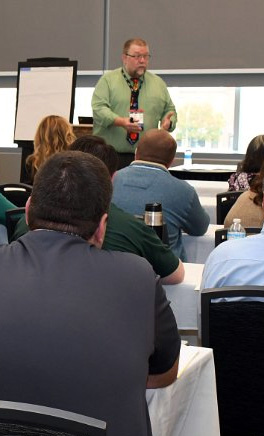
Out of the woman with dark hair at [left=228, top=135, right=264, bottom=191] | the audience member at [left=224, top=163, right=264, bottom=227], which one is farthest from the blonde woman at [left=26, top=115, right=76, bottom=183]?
the audience member at [left=224, top=163, right=264, bottom=227]

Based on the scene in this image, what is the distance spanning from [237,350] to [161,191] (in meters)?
1.93

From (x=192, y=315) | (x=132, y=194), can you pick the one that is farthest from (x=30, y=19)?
(x=192, y=315)

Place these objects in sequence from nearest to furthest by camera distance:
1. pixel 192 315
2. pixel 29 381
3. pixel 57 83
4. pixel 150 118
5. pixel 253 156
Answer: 1. pixel 29 381
2. pixel 192 315
3. pixel 253 156
4. pixel 150 118
5. pixel 57 83

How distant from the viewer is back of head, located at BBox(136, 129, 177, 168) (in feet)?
13.8

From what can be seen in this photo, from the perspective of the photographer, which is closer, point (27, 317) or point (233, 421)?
point (27, 317)

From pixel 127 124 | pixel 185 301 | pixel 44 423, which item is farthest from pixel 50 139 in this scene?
pixel 44 423

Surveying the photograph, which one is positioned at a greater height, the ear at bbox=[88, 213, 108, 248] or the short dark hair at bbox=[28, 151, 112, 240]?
the short dark hair at bbox=[28, 151, 112, 240]

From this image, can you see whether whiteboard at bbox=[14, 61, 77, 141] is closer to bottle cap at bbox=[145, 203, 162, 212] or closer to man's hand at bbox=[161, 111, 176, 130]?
man's hand at bbox=[161, 111, 176, 130]

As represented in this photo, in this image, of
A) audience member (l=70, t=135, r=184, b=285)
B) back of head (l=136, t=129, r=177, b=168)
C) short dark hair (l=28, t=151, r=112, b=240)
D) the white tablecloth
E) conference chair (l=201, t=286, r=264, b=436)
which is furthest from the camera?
back of head (l=136, t=129, r=177, b=168)

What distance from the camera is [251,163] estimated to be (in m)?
4.97

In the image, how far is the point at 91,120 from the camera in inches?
297

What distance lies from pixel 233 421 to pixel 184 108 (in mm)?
7120

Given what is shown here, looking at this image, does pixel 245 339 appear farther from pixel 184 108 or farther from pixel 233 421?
pixel 184 108

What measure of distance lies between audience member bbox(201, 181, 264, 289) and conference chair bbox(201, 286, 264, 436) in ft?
0.77
